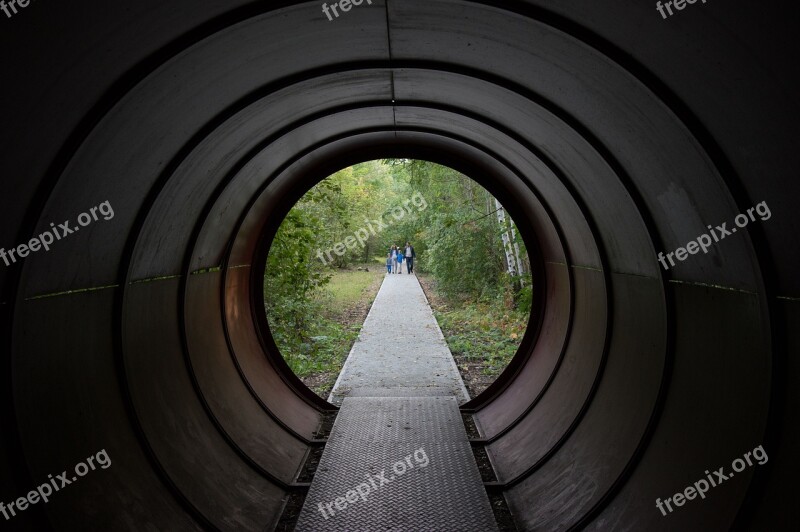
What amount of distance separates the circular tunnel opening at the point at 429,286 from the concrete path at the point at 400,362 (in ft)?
0.49

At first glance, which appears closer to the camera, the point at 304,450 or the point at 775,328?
the point at 775,328

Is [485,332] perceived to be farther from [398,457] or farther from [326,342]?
[398,457]

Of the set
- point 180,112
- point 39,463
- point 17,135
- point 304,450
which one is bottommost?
point 304,450

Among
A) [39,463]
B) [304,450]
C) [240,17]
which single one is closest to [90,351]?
[39,463]

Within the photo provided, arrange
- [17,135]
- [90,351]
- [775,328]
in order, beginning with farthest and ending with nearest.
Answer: [90,351], [775,328], [17,135]

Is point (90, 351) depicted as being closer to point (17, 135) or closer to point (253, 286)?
point (17, 135)

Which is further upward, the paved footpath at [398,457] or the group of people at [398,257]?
the group of people at [398,257]

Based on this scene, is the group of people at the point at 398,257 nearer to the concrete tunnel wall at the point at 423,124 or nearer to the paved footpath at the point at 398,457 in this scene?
the paved footpath at the point at 398,457

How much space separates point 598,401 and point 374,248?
41647 mm

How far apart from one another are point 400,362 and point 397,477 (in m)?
5.05

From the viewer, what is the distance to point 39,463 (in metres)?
3.01

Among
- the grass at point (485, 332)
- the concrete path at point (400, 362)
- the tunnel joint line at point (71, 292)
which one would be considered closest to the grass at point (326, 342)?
the concrete path at point (400, 362)

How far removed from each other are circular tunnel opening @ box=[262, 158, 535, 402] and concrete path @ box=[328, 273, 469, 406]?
148 millimetres

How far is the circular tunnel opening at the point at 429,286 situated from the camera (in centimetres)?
1070
